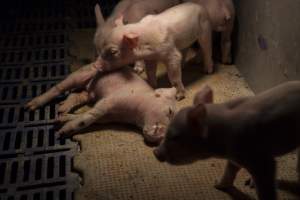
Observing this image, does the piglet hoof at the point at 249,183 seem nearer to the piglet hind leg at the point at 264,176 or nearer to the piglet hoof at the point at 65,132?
the piglet hind leg at the point at 264,176

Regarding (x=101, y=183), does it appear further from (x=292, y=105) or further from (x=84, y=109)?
(x=292, y=105)

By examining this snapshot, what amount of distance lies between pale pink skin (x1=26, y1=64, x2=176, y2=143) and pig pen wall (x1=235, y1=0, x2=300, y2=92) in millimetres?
659

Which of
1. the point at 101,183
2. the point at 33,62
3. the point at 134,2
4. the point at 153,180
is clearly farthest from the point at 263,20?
the point at 33,62

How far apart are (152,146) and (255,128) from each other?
929mm

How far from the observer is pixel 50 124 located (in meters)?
3.03

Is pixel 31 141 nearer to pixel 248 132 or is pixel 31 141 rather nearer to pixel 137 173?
pixel 137 173

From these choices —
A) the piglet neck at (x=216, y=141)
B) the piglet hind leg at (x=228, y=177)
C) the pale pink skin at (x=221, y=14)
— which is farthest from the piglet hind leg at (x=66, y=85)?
the piglet neck at (x=216, y=141)

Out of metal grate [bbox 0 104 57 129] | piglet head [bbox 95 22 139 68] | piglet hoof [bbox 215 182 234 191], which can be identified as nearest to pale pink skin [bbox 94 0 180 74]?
piglet head [bbox 95 22 139 68]

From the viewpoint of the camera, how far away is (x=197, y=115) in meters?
2.00

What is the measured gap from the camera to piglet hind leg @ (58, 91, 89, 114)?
312cm

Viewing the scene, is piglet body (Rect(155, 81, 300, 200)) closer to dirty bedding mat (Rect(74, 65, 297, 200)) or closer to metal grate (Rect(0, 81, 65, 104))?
dirty bedding mat (Rect(74, 65, 297, 200))

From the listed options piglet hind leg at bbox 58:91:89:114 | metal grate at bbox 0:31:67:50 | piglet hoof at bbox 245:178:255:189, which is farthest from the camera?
metal grate at bbox 0:31:67:50

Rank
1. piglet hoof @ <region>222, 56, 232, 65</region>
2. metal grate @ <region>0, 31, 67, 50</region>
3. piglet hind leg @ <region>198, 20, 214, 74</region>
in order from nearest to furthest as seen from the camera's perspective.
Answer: piglet hind leg @ <region>198, 20, 214, 74</region> → piglet hoof @ <region>222, 56, 232, 65</region> → metal grate @ <region>0, 31, 67, 50</region>

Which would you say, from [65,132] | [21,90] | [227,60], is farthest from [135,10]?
[65,132]
